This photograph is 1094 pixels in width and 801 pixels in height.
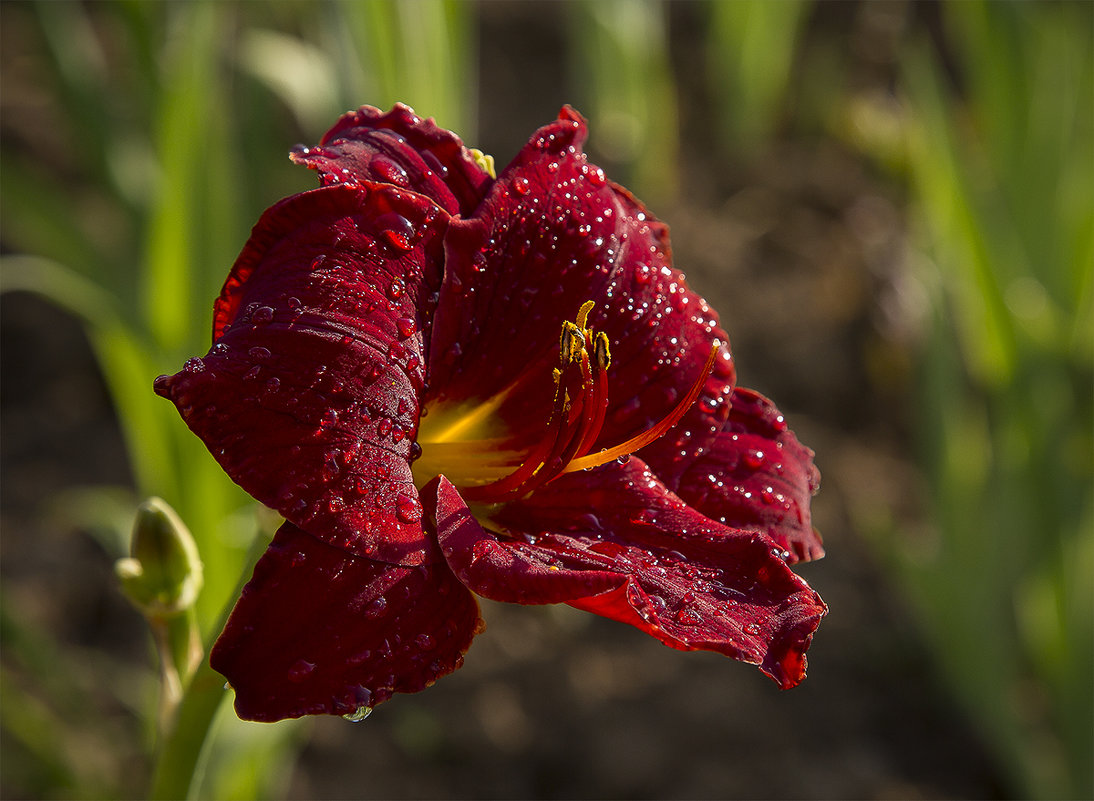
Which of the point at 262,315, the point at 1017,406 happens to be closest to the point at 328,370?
the point at 262,315

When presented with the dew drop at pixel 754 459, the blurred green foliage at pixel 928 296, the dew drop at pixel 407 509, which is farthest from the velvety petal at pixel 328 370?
the blurred green foliage at pixel 928 296

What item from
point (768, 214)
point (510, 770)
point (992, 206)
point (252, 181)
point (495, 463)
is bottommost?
point (510, 770)

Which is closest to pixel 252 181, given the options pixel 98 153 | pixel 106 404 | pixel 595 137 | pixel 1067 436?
pixel 98 153

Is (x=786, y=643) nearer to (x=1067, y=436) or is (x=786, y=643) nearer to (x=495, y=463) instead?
(x=495, y=463)

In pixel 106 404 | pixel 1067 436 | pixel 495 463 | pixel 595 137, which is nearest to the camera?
pixel 495 463

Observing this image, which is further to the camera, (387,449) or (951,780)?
(951,780)

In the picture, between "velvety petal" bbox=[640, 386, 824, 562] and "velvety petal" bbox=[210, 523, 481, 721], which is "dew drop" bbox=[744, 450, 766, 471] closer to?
"velvety petal" bbox=[640, 386, 824, 562]

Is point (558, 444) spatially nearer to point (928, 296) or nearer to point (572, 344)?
point (572, 344)

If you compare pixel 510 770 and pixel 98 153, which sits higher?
pixel 98 153
